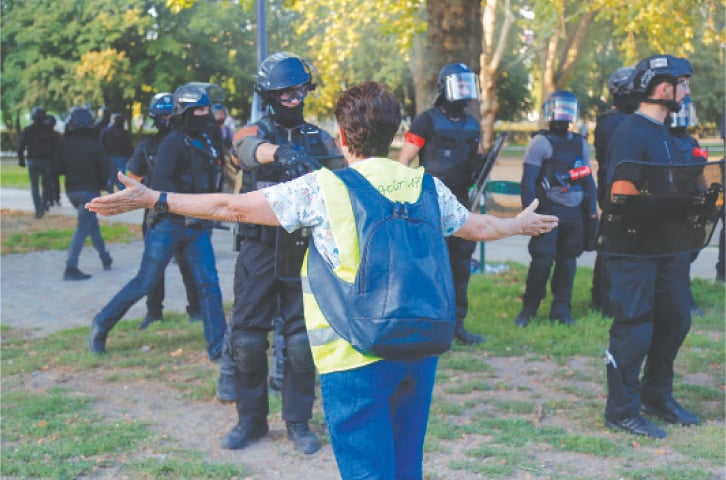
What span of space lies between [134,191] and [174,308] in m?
5.87

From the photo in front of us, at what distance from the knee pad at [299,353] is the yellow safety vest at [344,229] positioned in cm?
165

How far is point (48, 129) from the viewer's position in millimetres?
16594

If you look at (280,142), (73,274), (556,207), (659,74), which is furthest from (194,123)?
(73,274)

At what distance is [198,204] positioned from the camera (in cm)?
328

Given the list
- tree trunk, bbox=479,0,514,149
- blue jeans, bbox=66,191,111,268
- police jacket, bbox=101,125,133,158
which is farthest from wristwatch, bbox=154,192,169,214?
tree trunk, bbox=479,0,514,149

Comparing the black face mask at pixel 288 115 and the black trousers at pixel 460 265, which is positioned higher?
the black face mask at pixel 288 115

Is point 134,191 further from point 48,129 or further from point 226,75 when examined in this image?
point 226,75

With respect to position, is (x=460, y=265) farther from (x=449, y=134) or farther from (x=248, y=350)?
(x=248, y=350)

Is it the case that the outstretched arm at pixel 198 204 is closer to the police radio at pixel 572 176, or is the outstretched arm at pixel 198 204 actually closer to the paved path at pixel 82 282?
the police radio at pixel 572 176

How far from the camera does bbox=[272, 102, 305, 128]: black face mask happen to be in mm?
4941

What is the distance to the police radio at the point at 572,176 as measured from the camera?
7547mm

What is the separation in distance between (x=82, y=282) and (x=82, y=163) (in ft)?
4.44

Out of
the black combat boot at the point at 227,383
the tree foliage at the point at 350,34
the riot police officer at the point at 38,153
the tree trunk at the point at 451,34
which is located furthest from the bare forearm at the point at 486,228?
the riot police officer at the point at 38,153

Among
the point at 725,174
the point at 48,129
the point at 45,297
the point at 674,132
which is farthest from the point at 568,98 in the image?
the point at 48,129
